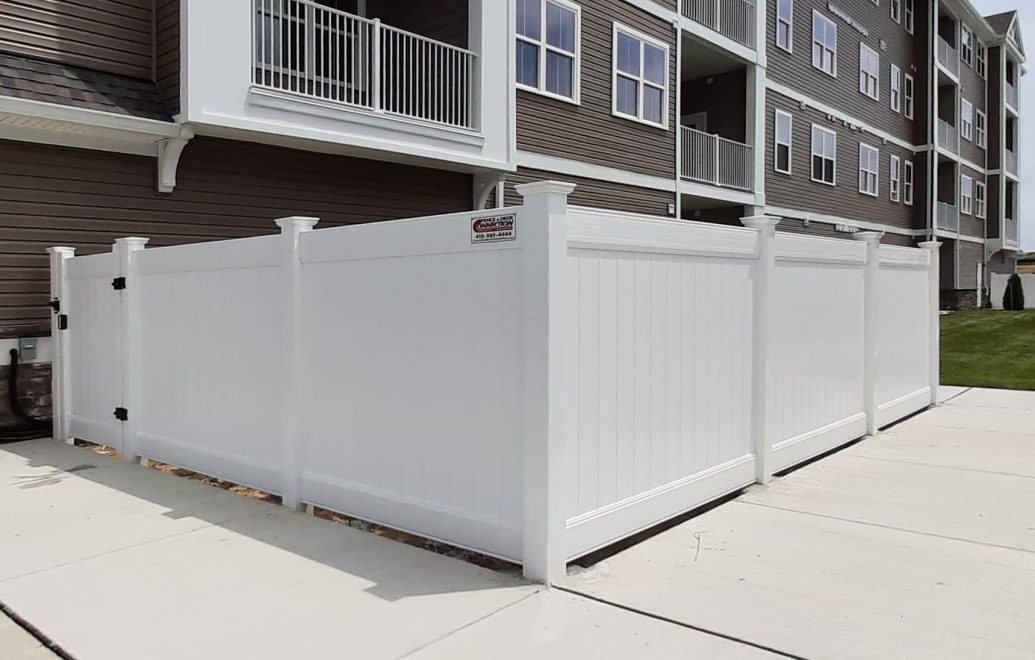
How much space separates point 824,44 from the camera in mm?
22234

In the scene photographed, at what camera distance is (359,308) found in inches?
195

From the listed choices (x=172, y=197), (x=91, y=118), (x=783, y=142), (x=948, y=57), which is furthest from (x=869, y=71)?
(x=91, y=118)

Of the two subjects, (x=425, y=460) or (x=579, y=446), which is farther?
(x=425, y=460)

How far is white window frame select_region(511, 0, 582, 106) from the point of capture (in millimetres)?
12484

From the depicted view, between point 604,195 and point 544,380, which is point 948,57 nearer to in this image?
point 604,195

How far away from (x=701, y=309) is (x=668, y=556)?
68.0 inches

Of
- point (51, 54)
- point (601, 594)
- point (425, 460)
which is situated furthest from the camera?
point (51, 54)

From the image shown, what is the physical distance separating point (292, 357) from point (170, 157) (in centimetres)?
449

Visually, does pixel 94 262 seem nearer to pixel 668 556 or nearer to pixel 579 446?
pixel 579 446

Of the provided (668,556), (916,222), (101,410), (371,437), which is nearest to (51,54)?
(101,410)

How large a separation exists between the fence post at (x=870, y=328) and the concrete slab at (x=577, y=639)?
537 cm

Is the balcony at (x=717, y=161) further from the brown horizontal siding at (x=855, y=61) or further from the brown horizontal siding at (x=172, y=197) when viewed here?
the brown horizontal siding at (x=172, y=197)

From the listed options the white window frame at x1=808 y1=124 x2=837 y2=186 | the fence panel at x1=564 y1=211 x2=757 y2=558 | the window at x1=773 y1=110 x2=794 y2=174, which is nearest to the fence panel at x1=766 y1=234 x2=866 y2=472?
the fence panel at x1=564 y1=211 x2=757 y2=558

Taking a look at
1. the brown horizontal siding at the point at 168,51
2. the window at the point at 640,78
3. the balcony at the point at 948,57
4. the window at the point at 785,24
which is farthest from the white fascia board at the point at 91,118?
the balcony at the point at 948,57
